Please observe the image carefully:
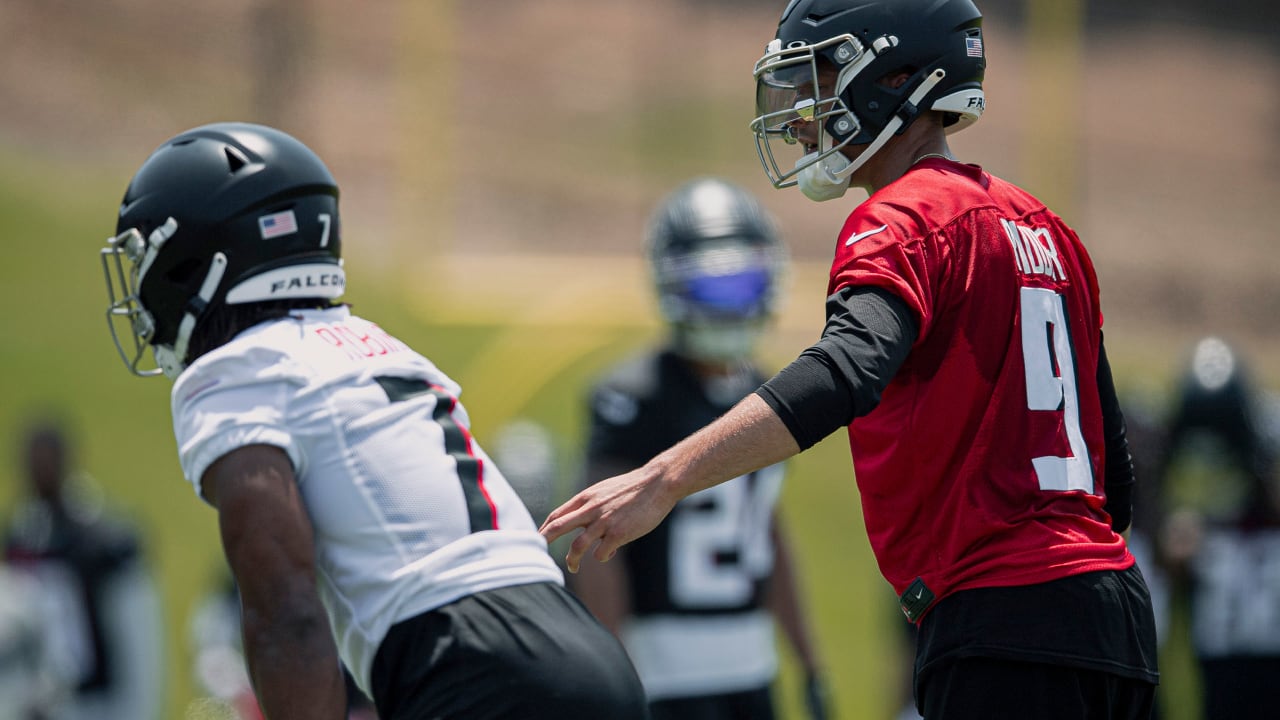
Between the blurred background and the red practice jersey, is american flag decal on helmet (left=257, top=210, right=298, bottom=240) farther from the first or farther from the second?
the blurred background

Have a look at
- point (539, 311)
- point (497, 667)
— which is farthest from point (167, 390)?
point (497, 667)

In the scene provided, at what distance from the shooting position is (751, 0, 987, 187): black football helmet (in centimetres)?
276

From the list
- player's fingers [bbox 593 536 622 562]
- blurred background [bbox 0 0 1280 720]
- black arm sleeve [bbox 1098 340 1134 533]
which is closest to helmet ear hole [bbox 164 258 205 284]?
player's fingers [bbox 593 536 622 562]

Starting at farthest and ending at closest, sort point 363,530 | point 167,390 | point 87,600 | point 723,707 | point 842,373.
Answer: point 167,390
point 87,600
point 723,707
point 363,530
point 842,373

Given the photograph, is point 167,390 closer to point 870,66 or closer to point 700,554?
point 700,554

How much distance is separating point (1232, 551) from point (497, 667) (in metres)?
5.96

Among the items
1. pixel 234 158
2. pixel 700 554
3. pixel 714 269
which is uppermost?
pixel 234 158

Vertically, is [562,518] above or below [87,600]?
above

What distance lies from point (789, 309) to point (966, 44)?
8.00m

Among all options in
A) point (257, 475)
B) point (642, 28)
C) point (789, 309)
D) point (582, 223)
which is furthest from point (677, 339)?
point (642, 28)

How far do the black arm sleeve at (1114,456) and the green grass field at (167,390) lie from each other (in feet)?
18.4

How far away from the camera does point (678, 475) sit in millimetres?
2309

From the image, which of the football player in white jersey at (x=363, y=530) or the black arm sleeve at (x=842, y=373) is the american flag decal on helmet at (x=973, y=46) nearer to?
the black arm sleeve at (x=842, y=373)

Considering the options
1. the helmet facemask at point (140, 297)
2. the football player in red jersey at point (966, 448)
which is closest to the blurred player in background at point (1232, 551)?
the football player in red jersey at point (966, 448)
